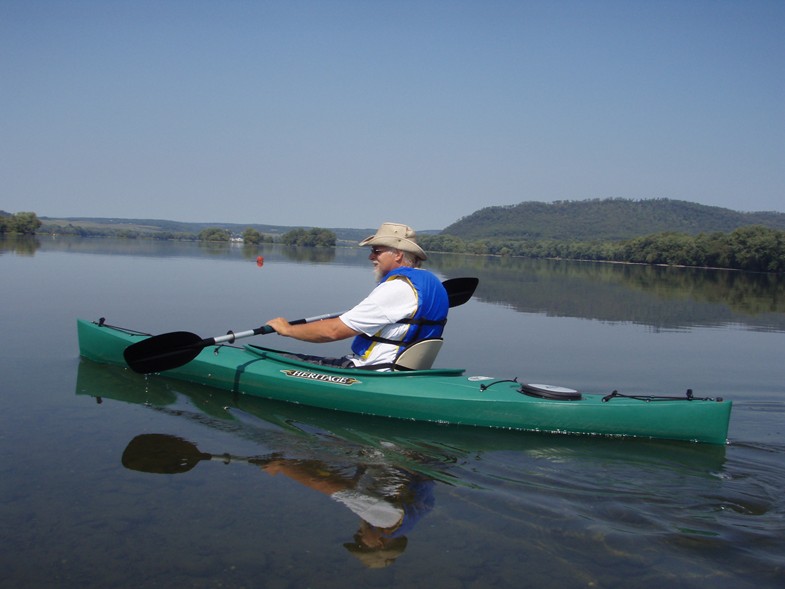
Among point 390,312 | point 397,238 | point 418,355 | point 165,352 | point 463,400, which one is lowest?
point 463,400

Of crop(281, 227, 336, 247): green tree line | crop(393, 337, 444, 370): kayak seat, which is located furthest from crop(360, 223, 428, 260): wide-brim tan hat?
crop(281, 227, 336, 247): green tree line

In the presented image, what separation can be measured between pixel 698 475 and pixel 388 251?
3.57 meters

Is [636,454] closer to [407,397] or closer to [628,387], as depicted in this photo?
[407,397]

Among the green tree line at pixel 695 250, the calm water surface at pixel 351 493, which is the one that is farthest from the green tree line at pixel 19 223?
the calm water surface at pixel 351 493

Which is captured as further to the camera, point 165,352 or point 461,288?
point 461,288

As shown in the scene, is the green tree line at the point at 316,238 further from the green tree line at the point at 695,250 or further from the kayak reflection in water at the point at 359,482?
the kayak reflection in water at the point at 359,482

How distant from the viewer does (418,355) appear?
7.18m

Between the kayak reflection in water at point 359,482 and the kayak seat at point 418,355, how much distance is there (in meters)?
1.64

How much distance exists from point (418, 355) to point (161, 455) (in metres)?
2.75

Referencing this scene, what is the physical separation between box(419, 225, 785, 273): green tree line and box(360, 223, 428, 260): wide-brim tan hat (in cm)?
5668

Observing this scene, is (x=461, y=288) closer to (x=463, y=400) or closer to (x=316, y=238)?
(x=463, y=400)

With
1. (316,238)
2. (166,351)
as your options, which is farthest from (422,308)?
(316,238)

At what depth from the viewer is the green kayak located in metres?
6.39

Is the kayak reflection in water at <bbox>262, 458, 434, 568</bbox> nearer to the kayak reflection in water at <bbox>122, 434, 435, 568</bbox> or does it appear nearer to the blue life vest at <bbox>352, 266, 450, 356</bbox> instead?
the kayak reflection in water at <bbox>122, 434, 435, 568</bbox>
